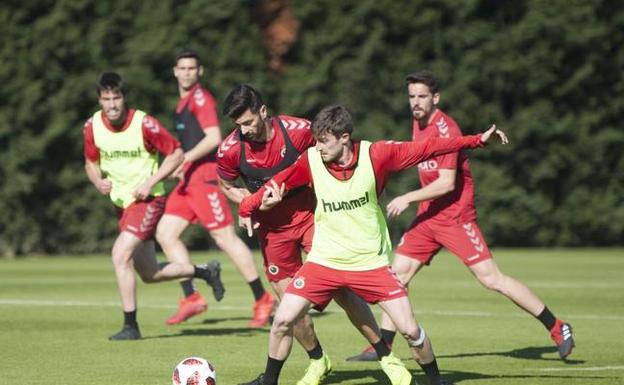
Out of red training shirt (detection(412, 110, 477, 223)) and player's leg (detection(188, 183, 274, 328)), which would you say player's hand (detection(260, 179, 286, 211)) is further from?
player's leg (detection(188, 183, 274, 328))

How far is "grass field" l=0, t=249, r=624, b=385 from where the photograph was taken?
29.7ft

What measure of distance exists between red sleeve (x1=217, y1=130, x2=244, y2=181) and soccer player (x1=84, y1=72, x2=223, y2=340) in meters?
2.42

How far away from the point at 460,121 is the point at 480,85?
40.6 inches

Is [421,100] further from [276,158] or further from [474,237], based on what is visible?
[276,158]

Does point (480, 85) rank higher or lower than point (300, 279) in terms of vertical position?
higher

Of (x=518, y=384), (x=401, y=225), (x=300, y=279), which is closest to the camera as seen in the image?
(x=300, y=279)

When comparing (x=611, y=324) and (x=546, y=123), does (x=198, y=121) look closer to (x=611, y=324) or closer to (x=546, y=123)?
(x=611, y=324)

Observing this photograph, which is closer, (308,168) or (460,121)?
(308,168)

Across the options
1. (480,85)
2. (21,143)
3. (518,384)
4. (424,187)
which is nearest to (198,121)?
(424,187)

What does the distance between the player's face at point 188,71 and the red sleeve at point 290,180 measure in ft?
17.1

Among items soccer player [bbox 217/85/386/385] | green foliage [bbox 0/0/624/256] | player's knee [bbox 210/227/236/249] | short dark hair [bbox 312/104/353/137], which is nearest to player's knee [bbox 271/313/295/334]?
soccer player [bbox 217/85/386/385]

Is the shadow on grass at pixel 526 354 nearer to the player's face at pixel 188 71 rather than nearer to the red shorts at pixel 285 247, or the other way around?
the red shorts at pixel 285 247

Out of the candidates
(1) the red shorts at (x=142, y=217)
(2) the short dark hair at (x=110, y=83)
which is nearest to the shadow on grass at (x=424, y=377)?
Result: (1) the red shorts at (x=142, y=217)

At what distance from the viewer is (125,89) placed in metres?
11.2
